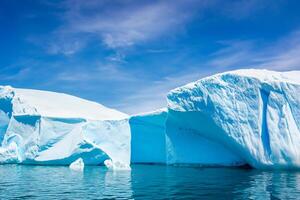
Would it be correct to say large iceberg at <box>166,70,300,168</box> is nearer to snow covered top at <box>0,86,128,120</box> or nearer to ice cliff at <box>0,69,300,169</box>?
ice cliff at <box>0,69,300,169</box>

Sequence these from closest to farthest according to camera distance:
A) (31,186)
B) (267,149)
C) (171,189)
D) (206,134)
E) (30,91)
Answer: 1. (171,189)
2. (31,186)
3. (267,149)
4. (206,134)
5. (30,91)

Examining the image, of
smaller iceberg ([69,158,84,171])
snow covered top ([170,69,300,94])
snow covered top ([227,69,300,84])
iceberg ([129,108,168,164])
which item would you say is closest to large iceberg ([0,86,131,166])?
iceberg ([129,108,168,164])

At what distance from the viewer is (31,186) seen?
12.7m

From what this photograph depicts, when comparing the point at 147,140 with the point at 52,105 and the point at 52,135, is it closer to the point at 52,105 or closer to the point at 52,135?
the point at 52,135

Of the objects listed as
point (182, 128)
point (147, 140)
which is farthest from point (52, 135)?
point (182, 128)

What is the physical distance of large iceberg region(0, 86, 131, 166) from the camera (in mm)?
24266

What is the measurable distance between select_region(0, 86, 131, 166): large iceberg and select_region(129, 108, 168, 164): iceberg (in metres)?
0.67

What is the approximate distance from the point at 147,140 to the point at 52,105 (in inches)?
331

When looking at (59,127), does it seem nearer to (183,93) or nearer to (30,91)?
(30,91)

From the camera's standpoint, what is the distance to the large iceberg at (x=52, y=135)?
2427 cm

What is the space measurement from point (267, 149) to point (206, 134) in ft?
13.2

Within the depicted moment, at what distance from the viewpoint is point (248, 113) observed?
1897 cm

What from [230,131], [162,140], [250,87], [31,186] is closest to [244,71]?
[250,87]

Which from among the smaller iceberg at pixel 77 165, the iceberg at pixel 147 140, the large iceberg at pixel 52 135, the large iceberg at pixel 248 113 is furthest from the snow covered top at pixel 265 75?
the smaller iceberg at pixel 77 165
